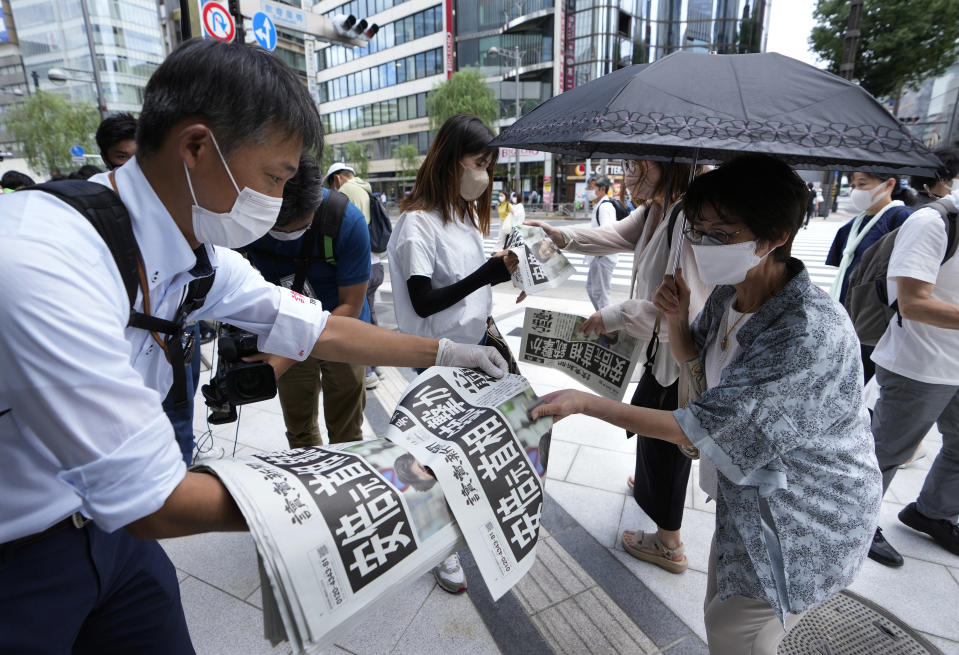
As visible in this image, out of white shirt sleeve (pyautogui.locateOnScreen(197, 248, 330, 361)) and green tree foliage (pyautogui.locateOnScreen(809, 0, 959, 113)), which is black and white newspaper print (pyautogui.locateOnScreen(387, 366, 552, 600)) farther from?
green tree foliage (pyautogui.locateOnScreen(809, 0, 959, 113))

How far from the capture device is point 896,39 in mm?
15516

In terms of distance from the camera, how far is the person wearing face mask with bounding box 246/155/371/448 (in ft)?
6.87

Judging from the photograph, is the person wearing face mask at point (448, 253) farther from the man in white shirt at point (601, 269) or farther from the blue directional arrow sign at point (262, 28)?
the blue directional arrow sign at point (262, 28)

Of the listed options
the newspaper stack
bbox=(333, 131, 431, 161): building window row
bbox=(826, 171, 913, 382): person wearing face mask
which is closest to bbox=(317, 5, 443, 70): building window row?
bbox=(333, 131, 431, 161): building window row

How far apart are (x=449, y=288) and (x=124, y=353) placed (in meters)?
1.32

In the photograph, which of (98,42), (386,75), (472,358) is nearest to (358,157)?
(386,75)

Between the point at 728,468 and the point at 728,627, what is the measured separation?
0.48 meters

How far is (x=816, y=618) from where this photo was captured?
1878 millimetres

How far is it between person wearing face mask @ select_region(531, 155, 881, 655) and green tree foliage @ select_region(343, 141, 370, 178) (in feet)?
133

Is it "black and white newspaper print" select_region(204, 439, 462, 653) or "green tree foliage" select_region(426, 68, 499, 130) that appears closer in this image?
"black and white newspaper print" select_region(204, 439, 462, 653)

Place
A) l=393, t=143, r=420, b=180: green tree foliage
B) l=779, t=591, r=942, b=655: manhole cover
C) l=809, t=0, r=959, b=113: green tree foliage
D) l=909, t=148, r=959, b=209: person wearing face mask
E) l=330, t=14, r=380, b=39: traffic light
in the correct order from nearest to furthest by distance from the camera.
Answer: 1. l=779, t=591, r=942, b=655: manhole cover
2. l=909, t=148, r=959, b=209: person wearing face mask
3. l=330, t=14, r=380, b=39: traffic light
4. l=809, t=0, r=959, b=113: green tree foliage
5. l=393, t=143, r=420, b=180: green tree foliage

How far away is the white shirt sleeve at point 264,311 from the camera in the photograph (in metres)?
1.30

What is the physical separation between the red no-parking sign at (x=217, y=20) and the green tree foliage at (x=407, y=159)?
30.7 m

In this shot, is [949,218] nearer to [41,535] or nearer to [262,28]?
[41,535]
